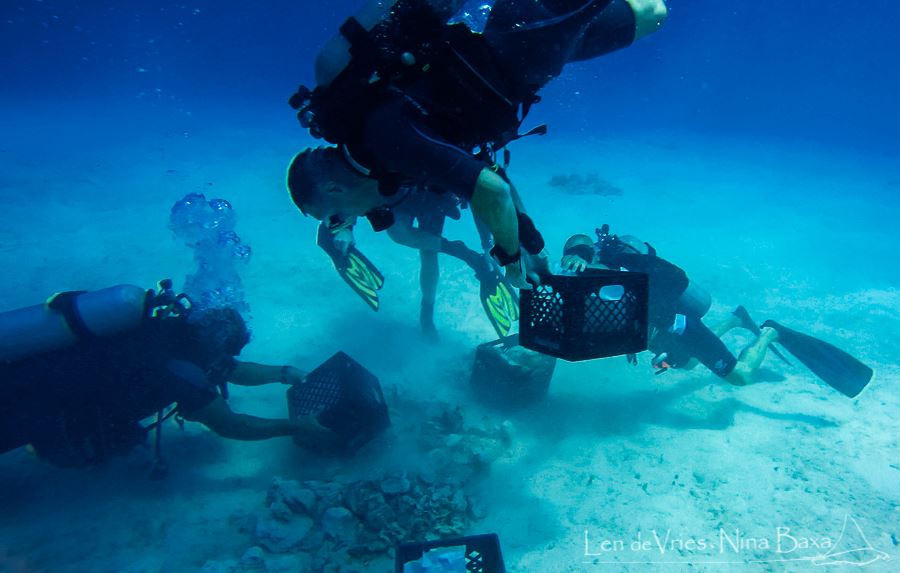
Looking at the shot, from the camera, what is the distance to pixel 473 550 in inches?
149

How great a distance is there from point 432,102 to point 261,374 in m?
4.82

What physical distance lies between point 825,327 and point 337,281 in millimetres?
10629

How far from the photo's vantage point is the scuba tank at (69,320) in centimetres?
434

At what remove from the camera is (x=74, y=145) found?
21.2m

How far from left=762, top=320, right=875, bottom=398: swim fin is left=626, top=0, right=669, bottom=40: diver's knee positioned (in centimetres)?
619

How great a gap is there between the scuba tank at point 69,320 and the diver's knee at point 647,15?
5.48 meters

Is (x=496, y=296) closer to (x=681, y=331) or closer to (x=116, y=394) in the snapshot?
(x=681, y=331)

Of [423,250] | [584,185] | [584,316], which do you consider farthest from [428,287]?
[584,185]

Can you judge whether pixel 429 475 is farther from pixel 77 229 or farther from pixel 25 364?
pixel 77 229

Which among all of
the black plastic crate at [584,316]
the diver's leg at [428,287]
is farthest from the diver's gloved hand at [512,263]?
the diver's leg at [428,287]

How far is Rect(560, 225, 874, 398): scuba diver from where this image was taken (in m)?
6.14

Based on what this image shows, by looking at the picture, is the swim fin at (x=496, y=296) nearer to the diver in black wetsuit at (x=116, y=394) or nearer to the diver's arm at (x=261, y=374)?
the diver's arm at (x=261, y=374)

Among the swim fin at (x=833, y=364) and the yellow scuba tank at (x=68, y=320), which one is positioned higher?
the yellow scuba tank at (x=68, y=320)

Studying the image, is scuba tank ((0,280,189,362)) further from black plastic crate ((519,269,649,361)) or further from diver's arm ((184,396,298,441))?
black plastic crate ((519,269,649,361))
